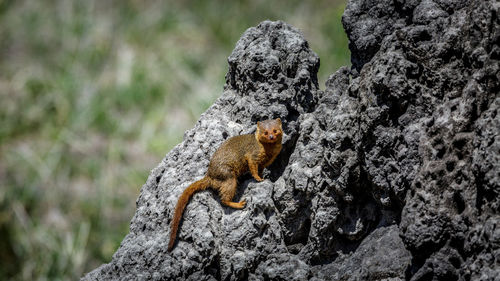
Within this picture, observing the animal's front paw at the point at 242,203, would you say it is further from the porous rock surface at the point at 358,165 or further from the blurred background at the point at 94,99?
→ the blurred background at the point at 94,99

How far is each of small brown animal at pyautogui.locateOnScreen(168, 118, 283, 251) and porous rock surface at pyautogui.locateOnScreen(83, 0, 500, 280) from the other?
0.06 m

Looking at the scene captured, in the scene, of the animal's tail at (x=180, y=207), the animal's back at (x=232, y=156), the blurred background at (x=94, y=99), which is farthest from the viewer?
the blurred background at (x=94, y=99)

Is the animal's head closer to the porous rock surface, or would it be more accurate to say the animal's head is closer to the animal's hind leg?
the porous rock surface

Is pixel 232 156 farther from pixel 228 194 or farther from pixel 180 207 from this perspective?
pixel 180 207

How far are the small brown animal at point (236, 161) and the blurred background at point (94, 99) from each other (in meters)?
3.51

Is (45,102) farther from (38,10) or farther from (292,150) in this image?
(292,150)

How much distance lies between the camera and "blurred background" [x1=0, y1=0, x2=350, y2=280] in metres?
7.50

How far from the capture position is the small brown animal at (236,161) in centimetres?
284

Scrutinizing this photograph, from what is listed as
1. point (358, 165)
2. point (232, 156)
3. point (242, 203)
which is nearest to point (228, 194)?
point (242, 203)

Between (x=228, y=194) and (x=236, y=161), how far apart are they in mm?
179

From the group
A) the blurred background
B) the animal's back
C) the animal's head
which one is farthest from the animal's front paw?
the blurred background

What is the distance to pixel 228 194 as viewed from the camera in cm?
288

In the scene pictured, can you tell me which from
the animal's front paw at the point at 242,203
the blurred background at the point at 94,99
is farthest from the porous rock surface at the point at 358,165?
the blurred background at the point at 94,99

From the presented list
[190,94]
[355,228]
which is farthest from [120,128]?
[355,228]
